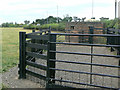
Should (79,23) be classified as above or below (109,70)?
above

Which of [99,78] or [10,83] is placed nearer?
[10,83]

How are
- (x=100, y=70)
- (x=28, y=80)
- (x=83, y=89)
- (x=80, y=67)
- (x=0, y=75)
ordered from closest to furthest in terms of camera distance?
(x=83, y=89)
(x=28, y=80)
(x=0, y=75)
(x=100, y=70)
(x=80, y=67)

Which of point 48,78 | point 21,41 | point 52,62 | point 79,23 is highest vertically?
point 79,23

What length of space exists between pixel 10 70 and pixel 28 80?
1015 mm

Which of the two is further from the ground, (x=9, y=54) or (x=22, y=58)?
(x=22, y=58)

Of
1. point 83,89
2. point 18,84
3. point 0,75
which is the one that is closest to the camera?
point 83,89

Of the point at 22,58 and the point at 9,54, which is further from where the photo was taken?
the point at 9,54

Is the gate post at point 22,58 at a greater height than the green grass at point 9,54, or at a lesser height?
greater

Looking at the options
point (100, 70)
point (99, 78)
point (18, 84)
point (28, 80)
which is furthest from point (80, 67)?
point (18, 84)

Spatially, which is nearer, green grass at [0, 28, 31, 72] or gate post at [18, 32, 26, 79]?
gate post at [18, 32, 26, 79]

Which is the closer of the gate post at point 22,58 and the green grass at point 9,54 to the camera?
the gate post at point 22,58

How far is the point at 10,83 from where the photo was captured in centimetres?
339

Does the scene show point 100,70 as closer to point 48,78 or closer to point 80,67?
point 80,67

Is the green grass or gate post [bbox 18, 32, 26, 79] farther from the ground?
gate post [bbox 18, 32, 26, 79]
